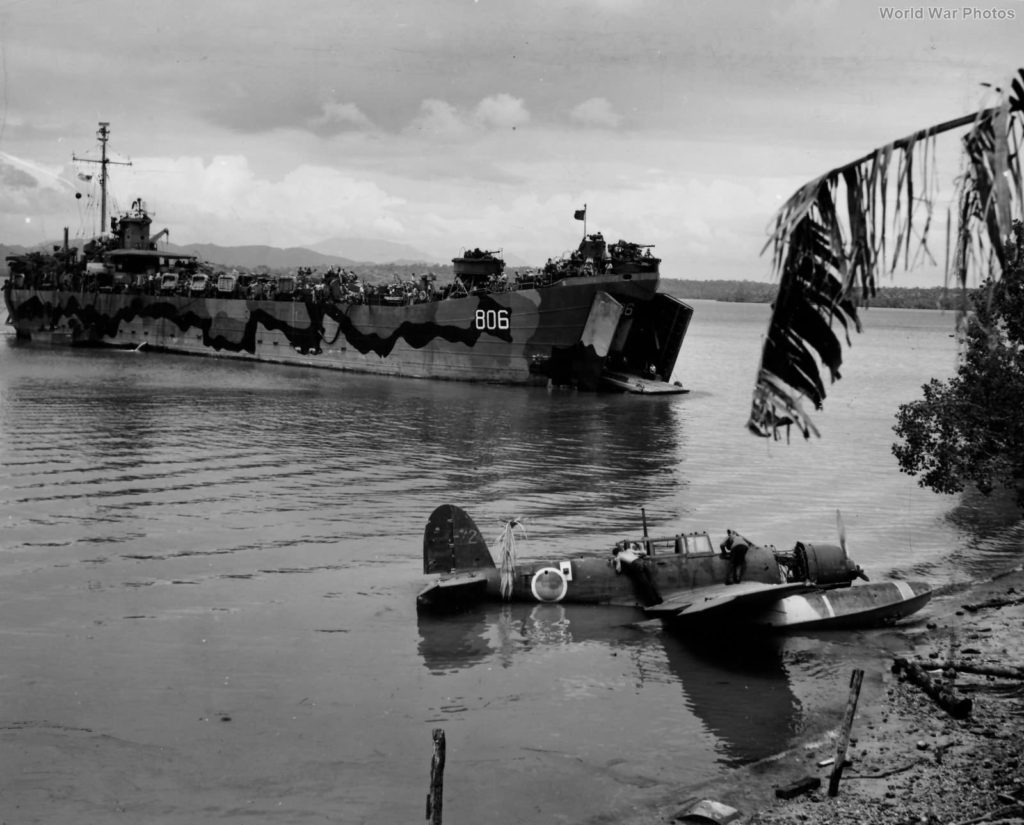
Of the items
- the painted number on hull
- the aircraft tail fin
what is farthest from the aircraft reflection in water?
the painted number on hull

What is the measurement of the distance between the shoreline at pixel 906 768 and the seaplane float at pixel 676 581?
2.43 metres

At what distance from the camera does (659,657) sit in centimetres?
1847

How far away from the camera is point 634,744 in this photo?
14672 mm

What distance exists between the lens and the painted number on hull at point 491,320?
2408 inches

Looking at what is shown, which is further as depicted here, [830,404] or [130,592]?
[830,404]

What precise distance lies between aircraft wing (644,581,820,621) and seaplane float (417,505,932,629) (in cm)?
3

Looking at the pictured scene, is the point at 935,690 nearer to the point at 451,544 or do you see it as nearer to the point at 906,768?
the point at 906,768

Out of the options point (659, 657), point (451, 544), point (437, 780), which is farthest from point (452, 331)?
point (437, 780)

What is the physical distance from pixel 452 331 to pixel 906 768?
52855mm

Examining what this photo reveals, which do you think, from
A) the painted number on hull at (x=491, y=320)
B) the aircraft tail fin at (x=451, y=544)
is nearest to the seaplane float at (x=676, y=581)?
the aircraft tail fin at (x=451, y=544)

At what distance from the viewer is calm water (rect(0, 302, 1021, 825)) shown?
44.4 ft

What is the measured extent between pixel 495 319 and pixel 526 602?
4157 centimetres

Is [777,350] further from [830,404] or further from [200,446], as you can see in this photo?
[830,404]

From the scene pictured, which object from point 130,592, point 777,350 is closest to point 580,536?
point 130,592
